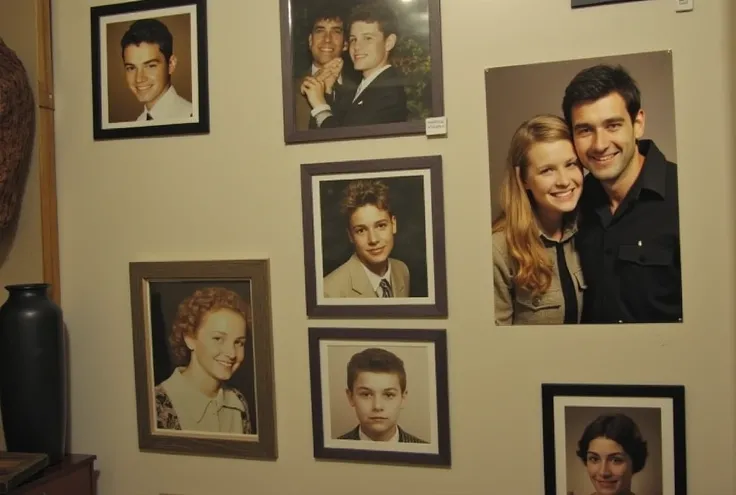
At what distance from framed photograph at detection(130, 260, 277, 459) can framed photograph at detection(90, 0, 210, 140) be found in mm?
473

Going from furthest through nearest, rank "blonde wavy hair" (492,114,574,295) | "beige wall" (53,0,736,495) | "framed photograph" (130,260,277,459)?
"framed photograph" (130,260,277,459) < "blonde wavy hair" (492,114,574,295) < "beige wall" (53,0,736,495)

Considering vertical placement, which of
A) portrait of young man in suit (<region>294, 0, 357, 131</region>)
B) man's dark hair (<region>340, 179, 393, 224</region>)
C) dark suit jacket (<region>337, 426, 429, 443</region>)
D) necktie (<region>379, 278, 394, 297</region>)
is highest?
portrait of young man in suit (<region>294, 0, 357, 131</region>)

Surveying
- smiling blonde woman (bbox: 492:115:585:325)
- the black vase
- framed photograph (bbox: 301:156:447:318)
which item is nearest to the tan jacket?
smiling blonde woman (bbox: 492:115:585:325)

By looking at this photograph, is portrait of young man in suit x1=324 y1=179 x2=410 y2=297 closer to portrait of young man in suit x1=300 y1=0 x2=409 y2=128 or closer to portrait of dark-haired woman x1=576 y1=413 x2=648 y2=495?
portrait of young man in suit x1=300 y1=0 x2=409 y2=128

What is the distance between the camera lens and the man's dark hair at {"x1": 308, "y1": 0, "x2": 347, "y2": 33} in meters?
2.13

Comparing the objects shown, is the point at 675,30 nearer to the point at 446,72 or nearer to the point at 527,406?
the point at 446,72

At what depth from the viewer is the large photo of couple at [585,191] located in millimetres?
1917

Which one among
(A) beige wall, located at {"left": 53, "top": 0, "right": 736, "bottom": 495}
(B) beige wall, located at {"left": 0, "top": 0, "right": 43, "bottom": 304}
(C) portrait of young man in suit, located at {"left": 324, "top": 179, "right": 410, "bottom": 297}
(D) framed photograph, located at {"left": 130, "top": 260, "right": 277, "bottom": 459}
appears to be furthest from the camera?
(B) beige wall, located at {"left": 0, "top": 0, "right": 43, "bottom": 304}

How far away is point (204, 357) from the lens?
2279 millimetres

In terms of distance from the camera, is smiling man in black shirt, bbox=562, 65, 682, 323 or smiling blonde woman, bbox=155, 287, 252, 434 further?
smiling blonde woman, bbox=155, 287, 252, 434

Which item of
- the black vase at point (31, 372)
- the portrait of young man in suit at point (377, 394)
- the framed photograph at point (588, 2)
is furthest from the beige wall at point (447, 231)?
the black vase at point (31, 372)

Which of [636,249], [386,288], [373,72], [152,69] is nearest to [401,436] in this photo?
[386,288]

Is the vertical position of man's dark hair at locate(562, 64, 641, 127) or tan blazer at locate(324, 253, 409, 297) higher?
man's dark hair at locate(562, 64, 641, 127)

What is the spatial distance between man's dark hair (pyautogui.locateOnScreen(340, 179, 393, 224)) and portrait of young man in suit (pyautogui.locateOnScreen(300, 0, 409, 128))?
0.61ft
